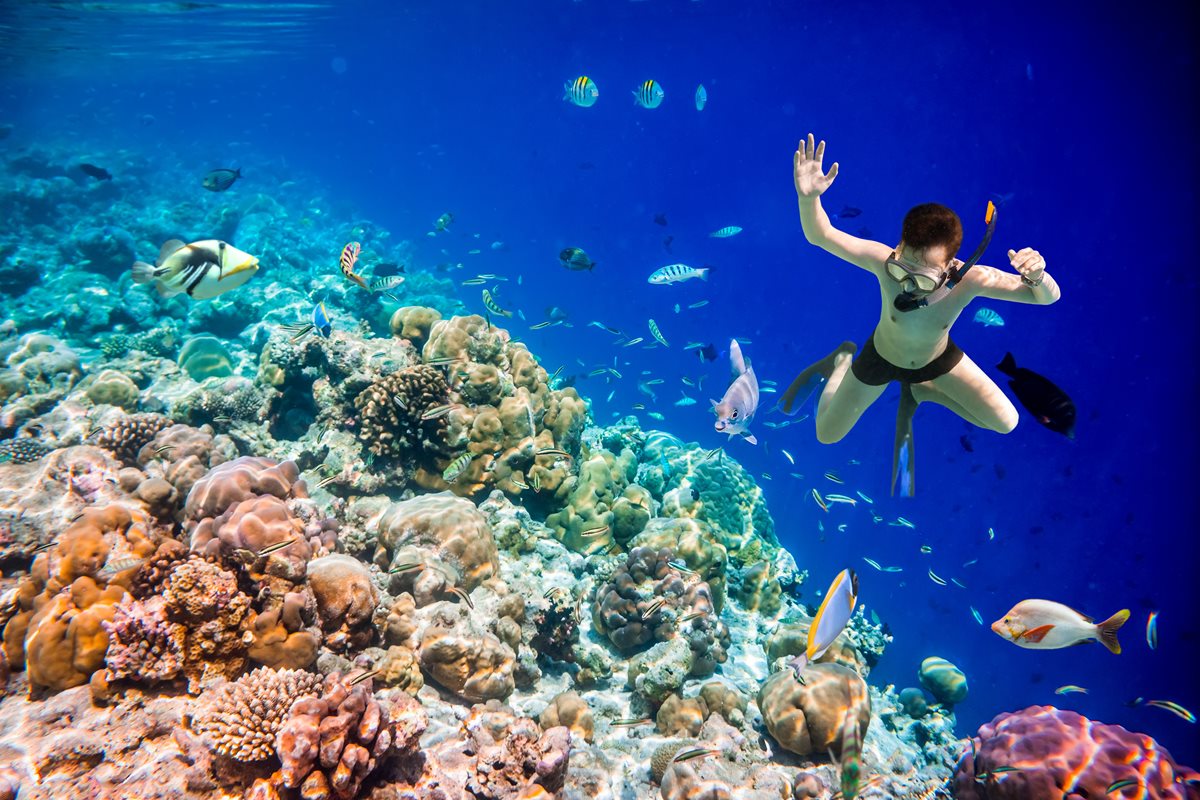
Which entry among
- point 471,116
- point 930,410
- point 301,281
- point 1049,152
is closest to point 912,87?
point 1049,152

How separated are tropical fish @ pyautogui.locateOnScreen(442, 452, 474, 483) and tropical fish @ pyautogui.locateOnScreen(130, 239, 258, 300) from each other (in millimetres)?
3566

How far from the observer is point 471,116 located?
112m

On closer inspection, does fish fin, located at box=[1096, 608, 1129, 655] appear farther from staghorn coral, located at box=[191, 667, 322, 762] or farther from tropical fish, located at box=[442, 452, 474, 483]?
tropical fish, located at box=[442, 452, 474, 483]

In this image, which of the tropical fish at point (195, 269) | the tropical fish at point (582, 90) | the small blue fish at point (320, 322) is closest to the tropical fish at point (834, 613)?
the tropical fish at point (195, 269)

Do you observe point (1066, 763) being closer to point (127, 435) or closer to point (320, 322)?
point (320, 322)

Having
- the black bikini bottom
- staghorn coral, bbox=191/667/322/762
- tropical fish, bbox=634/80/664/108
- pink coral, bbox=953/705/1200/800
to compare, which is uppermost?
tropical fish, bbox=634/80/664/108

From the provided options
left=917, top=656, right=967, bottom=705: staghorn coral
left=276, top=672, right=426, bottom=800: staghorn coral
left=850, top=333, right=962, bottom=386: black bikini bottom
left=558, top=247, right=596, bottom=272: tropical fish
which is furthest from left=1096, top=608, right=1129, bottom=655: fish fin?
left=558, top=247, right=596, bottom=272: tropical fish

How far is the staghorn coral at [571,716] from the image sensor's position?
15.7ft

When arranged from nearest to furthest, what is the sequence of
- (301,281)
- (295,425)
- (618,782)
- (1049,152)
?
(618,782)
(295,425)
(301,281)
(1049,152)

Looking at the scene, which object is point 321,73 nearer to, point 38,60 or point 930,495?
point 38,60

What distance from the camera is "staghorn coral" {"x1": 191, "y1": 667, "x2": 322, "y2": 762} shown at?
114 inches

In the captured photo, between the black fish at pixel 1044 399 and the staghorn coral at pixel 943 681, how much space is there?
874 centimetres

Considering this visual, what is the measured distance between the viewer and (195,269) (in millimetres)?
3648

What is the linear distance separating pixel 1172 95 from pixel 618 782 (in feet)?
118
